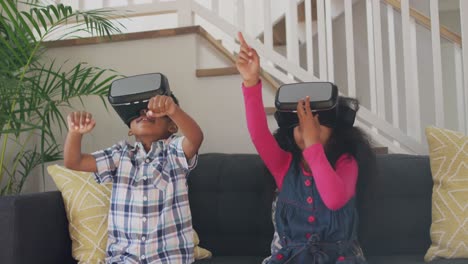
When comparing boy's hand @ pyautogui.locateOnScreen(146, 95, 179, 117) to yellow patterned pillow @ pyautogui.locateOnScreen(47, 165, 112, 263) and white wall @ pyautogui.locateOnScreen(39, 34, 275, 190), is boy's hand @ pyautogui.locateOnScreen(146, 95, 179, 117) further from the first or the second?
white wall @ pyautogui.locateOnScreen(39, 34, 275, 190)

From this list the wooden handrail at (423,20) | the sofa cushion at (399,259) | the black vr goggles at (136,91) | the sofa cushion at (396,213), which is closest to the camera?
the black vr goggles at (136,91)

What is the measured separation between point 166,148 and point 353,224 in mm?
598

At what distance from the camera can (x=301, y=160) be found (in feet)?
4.55

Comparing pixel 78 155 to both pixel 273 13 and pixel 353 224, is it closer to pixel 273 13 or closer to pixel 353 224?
pixel 353 224

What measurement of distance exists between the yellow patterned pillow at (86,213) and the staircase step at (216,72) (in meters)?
0.77

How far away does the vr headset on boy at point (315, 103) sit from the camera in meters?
1.24

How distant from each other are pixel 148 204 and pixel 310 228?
1.55ft

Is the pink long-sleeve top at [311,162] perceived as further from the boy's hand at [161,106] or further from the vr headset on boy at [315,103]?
the boy's hand at [161,106]

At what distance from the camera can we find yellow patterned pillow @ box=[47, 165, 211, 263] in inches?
53.7

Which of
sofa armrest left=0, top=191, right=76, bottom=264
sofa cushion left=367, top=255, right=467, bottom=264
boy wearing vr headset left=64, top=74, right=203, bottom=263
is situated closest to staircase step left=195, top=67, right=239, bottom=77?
boy wearing vr headset left=64, top=74, right=203, bottom=263

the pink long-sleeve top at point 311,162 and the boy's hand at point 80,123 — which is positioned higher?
the boy's hand at point 80,123

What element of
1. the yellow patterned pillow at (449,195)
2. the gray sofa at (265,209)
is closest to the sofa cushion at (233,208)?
the gray sofa at (265,209)

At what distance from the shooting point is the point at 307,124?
1237 millimetres

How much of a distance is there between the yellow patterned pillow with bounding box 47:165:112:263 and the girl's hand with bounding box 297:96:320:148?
0.66m
